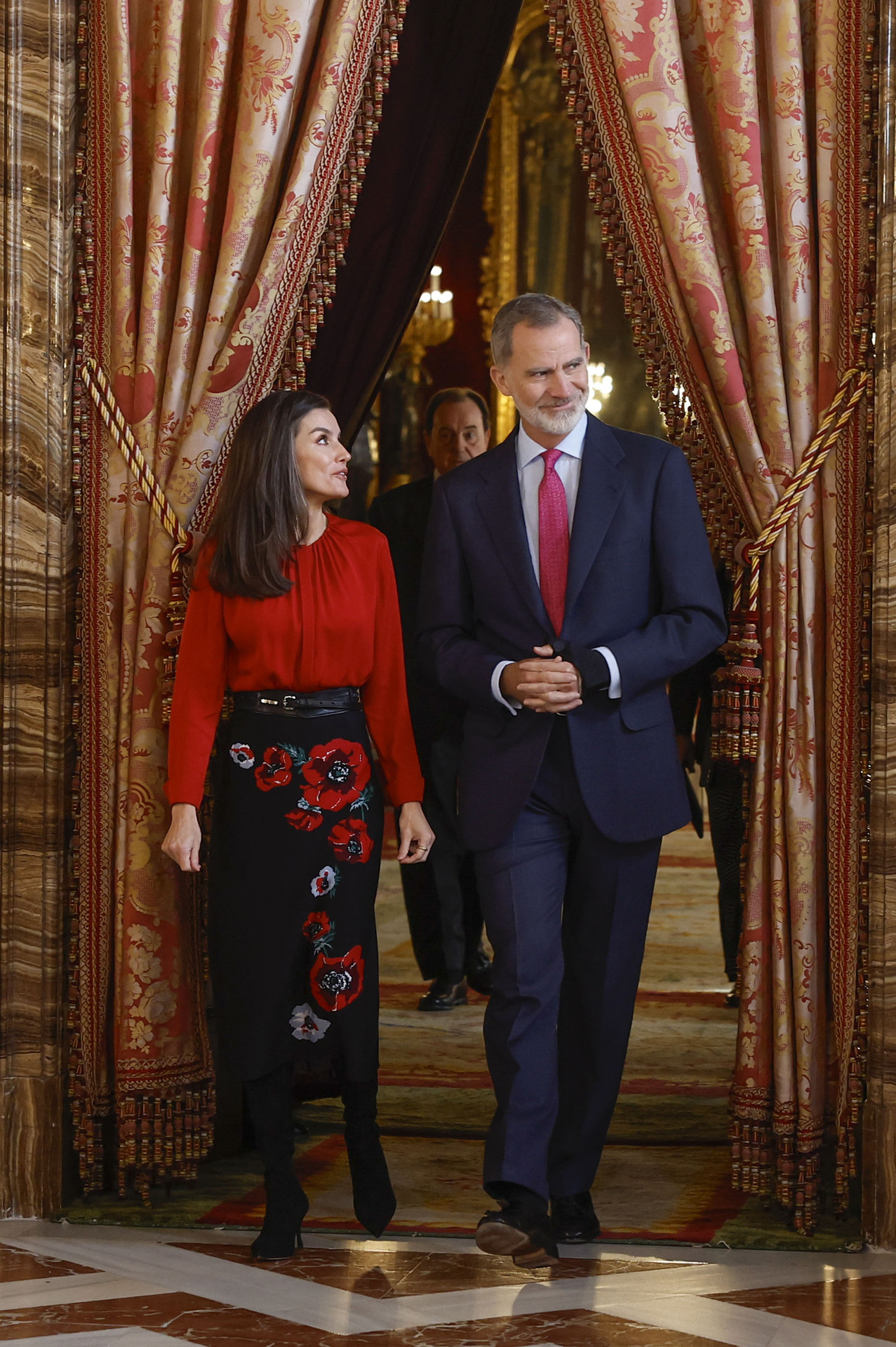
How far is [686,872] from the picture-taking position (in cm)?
770

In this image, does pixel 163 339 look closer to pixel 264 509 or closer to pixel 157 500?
pixel 157 500

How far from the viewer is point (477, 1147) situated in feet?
11.4

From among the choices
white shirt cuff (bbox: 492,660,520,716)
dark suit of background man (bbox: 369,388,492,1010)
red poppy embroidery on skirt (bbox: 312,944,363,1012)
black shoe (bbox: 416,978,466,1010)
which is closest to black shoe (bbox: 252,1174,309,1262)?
red poppy embroidery on skirt (bbox: 312,944,363,1012)

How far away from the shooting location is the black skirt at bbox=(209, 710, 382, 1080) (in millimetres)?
2797

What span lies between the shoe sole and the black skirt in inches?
14.8

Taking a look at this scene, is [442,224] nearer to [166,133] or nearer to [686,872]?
[166,133]

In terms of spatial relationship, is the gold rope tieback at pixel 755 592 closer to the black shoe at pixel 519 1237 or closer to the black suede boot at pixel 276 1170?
the black shoe at pixel 519 1237

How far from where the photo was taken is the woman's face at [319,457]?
9.34ft

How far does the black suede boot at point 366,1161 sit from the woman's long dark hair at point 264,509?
972 millimetres

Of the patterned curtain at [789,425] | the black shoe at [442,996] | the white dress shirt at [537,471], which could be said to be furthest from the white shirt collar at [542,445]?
the black shoe at [442,996]

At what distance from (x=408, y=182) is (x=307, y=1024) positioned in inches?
75.1

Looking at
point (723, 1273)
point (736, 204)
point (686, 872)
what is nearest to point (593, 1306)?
point (723, 1273)

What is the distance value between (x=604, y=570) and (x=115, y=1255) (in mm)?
1606

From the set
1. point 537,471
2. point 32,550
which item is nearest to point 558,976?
point 537,471
